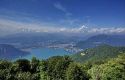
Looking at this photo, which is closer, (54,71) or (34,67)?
(54,71)

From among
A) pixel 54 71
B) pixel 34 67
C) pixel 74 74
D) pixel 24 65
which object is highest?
pixel 24 65

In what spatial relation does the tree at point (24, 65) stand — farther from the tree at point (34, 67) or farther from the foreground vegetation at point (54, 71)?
the tree at point (34, 67)

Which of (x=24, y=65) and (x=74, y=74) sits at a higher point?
(x=24, y=65)

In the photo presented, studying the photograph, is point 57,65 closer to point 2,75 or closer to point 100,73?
point 100,73

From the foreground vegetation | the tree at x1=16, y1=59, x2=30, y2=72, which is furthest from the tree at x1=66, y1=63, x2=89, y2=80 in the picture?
the tree at x1=16, y1=59, x2=30, y2=72

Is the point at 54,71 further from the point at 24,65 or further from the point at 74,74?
the point at 24,65

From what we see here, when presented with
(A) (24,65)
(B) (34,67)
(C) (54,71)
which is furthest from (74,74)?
(A) (24,65)

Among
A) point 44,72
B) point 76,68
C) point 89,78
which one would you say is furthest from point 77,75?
point 44,72

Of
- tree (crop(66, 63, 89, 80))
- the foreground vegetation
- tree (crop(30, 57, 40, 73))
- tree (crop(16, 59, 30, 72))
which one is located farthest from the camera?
tree (crop(30, 57, 40, 73))

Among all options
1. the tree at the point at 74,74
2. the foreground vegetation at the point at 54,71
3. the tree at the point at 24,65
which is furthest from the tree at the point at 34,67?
the tree at the point at 74,74

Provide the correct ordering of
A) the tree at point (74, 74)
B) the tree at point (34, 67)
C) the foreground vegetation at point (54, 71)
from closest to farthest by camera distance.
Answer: the foreground vegetation at point (54, 71) → the tree at point (74, 74) → the tree at point (34, 67)

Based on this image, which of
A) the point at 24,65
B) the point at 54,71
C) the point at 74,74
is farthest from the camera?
the point at 24,65

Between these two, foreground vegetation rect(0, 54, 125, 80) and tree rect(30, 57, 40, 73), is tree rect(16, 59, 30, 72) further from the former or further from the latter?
tree rect(30, 57, 40, 73)
